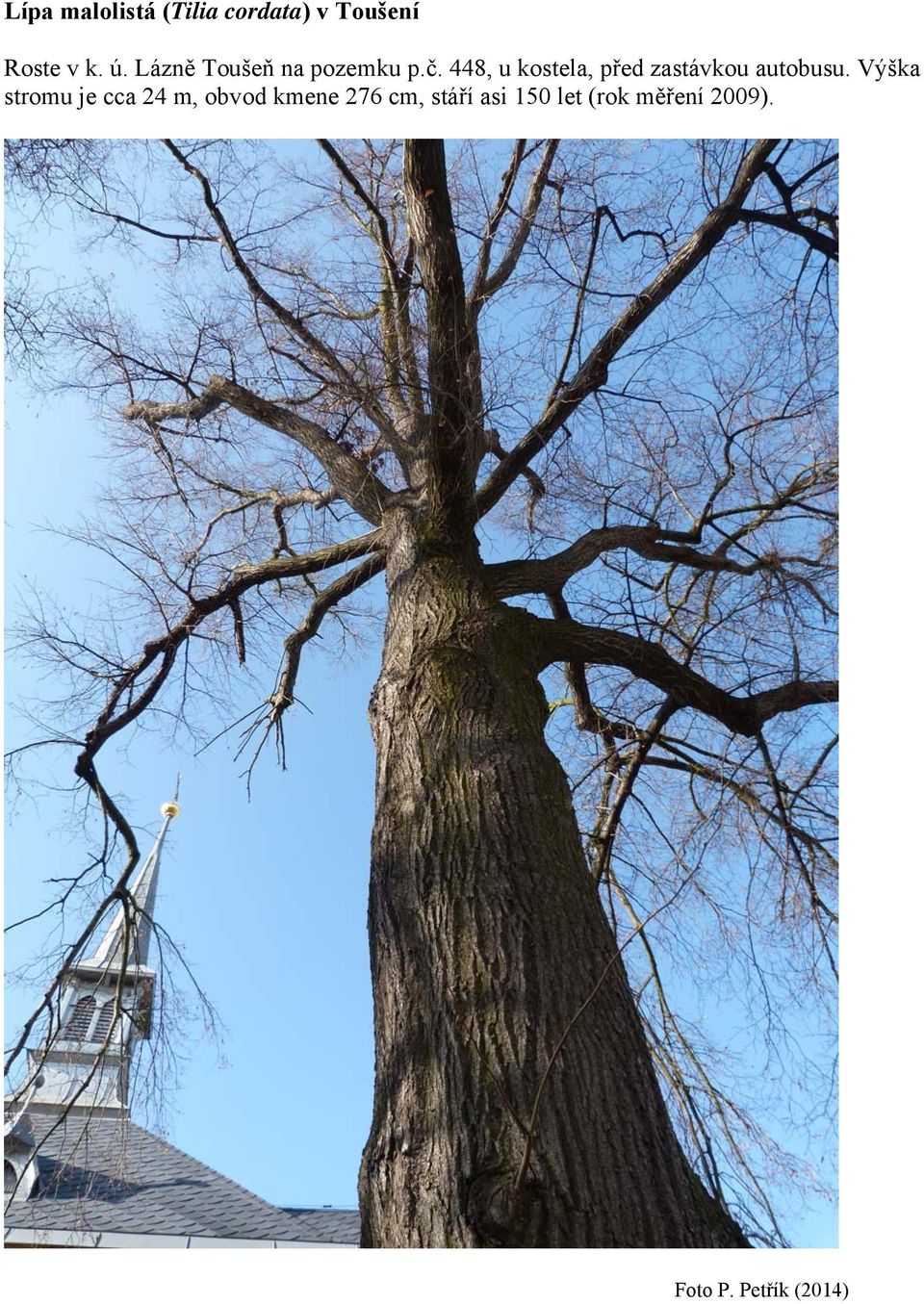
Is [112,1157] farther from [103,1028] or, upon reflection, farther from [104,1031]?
[104,1031]

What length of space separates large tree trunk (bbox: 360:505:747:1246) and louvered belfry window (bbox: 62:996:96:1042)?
5.68ft

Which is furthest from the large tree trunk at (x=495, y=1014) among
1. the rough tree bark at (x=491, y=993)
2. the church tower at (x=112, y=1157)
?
the church tower at (x=112, y=1157)

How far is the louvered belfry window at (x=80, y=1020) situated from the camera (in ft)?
12.1

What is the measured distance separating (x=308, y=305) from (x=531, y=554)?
4.79 feet

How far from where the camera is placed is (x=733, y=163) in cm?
395

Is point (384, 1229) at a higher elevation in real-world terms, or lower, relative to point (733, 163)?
lower

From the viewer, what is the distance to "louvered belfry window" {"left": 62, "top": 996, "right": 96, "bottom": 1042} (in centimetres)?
368

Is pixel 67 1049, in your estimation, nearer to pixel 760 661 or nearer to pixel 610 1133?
pixel 610 1133

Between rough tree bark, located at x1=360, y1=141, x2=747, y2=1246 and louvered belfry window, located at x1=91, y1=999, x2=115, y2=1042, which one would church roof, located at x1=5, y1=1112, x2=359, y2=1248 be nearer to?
louvered belfry window, located at x1=91, y1=999, x2=115, y2=1042

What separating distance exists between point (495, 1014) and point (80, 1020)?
2.34m

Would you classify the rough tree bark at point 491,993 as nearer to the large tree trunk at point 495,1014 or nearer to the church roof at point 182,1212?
the large tree trunk at point 495,1014

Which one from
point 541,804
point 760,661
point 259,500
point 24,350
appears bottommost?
point 541,804

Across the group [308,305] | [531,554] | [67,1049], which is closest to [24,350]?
[308,305]

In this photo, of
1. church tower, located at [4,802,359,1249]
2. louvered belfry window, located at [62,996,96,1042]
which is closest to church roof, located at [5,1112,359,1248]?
church tower, located at [4,802,359,1249]
